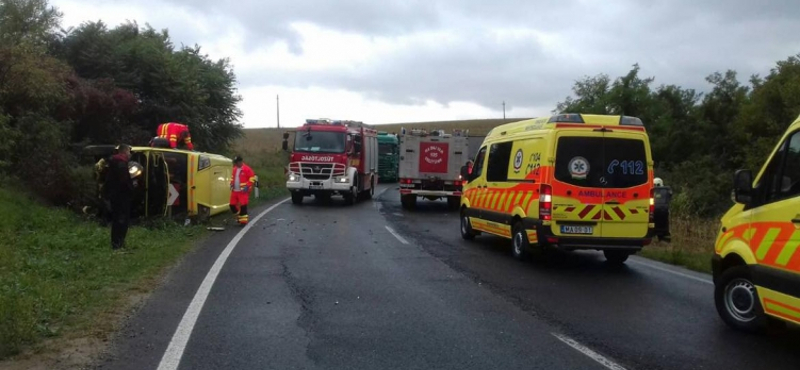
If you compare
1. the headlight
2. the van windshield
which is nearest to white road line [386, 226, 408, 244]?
the van windshield

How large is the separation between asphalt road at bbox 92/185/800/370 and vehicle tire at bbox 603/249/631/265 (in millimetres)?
251

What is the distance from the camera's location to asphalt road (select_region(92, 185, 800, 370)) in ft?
20.2

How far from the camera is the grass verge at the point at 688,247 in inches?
488

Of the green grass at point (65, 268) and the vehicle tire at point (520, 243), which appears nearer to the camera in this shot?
the green grass at point (65, 268)

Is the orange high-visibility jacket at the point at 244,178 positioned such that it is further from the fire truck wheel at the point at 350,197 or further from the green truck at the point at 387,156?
the green truck at the point at 387,156

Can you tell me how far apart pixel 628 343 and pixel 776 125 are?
26949mm

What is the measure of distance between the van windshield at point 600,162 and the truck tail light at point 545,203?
0.24 metres

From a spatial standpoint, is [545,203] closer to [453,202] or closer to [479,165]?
[479,165]

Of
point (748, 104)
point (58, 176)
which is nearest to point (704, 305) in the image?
point (58, 176)

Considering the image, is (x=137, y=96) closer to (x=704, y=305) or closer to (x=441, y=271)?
(x=441, y=271)

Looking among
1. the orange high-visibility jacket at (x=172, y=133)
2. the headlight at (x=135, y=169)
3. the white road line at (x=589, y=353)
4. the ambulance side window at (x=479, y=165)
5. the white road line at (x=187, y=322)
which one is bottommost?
the white road line at (x=187, y=322)

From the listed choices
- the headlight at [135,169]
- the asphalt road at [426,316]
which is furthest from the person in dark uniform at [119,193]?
the headlight at [135,169]

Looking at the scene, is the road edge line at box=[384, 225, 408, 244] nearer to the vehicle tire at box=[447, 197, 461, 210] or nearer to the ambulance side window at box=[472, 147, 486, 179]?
the ambulance side window at box=[472, 147, 486, 179]

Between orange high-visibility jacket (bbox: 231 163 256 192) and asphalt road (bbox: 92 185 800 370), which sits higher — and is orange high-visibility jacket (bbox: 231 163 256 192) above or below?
above
